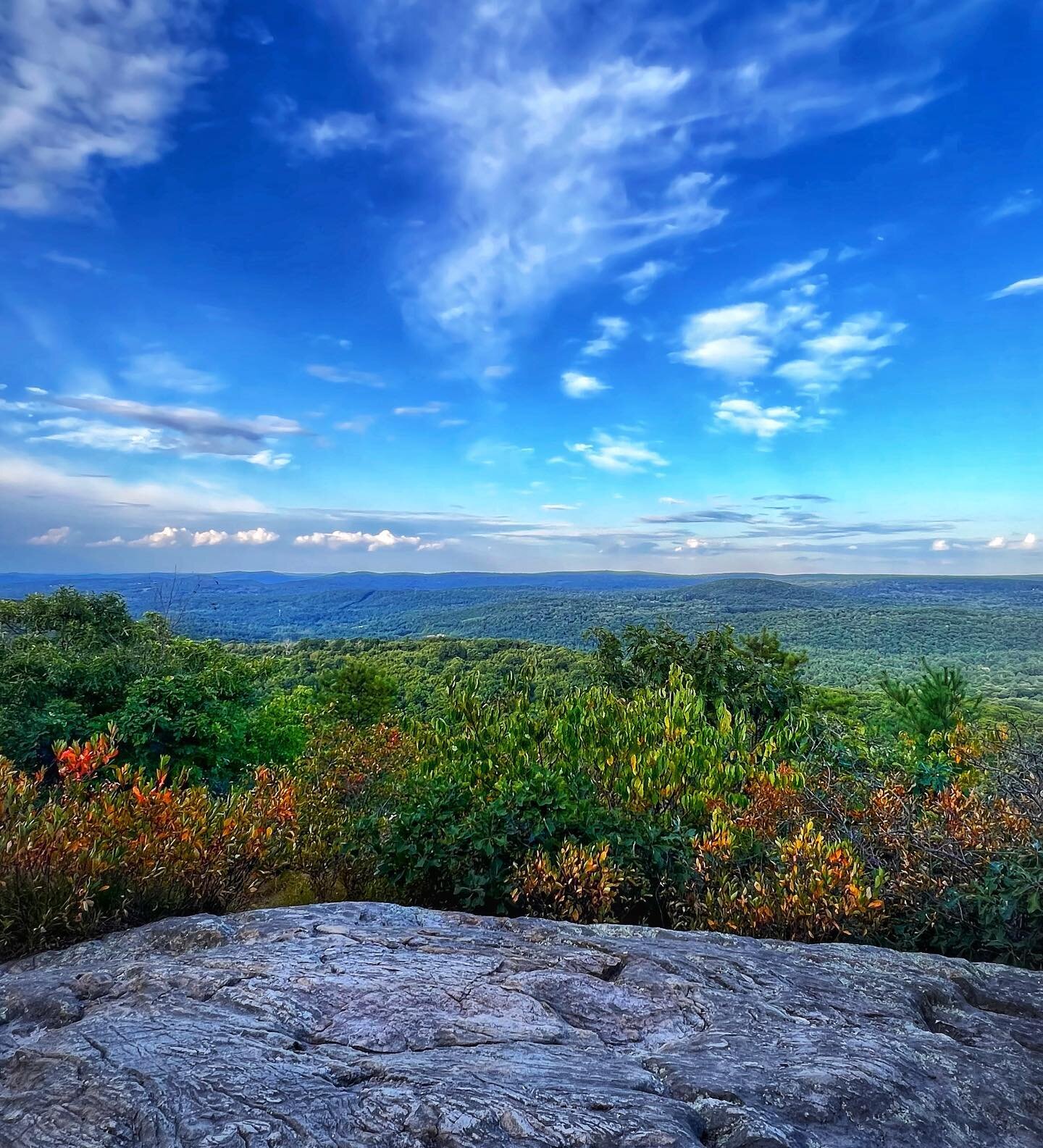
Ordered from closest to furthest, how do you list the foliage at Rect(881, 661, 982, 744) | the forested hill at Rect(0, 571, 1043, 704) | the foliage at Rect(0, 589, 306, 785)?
the foliage at Rect(0, 589, 306, 785), the foliage at Rect(881, 661, 982, 744), the forested hill at Rect(0, 571, 1043, 704)

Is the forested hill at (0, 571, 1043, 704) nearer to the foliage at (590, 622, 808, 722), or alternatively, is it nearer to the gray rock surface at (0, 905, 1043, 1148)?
the foliage at (590, 622, 808, 722)

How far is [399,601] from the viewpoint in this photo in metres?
138

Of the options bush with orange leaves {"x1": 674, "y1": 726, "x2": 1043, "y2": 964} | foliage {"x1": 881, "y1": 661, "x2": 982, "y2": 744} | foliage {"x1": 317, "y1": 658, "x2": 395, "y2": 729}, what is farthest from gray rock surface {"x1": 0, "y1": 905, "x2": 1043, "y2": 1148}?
foliage {"x1": 317, "y1": 658, "x2": 395, "y2": 729}

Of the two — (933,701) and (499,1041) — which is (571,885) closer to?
(499,1041)

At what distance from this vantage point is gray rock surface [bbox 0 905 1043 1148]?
2.38 metres

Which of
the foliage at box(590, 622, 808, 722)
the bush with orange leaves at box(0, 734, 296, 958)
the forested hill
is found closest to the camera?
the bush with orange leaves at box(0, 734, 296, 958)

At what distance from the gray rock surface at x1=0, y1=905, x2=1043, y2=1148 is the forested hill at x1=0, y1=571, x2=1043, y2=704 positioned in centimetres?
3127

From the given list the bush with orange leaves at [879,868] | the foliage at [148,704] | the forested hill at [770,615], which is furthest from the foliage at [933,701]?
the forested hill at [770,615]

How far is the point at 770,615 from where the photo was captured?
97.2m

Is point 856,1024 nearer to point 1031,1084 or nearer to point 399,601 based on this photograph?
point 1031,1084

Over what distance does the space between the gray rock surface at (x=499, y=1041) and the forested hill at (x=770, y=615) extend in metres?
31.3

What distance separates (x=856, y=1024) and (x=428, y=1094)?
2.32 meters

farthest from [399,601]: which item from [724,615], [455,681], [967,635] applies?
[455,681]

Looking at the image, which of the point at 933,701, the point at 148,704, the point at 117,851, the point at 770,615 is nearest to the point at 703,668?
the point at 117,851
